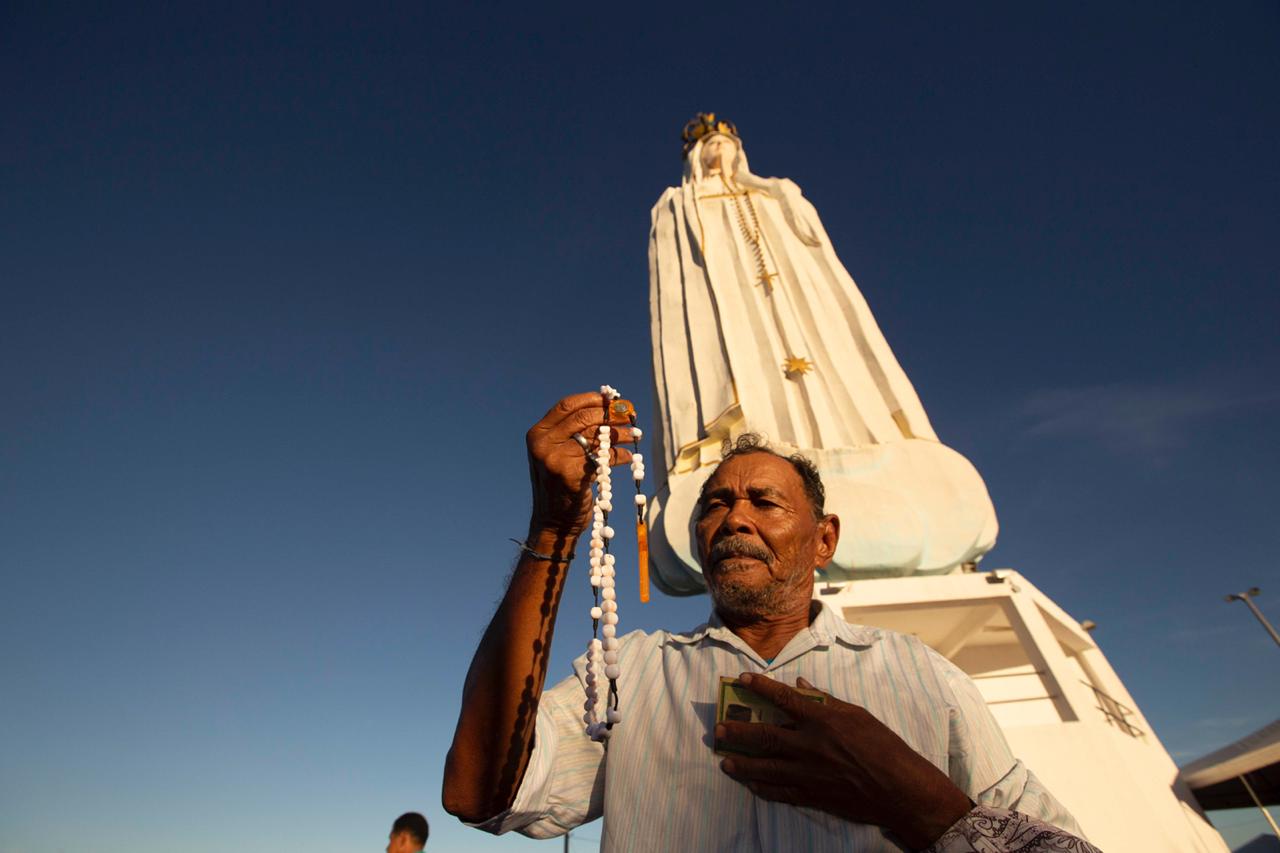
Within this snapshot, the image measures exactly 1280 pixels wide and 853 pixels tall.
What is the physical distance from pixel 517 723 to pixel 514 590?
0.69ft

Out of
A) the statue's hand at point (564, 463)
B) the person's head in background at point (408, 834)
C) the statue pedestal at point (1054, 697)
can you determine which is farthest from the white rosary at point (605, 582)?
the person's head in background at point (408, 834)

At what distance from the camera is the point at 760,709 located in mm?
1131

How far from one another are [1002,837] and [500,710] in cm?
77

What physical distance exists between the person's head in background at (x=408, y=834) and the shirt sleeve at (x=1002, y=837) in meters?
4.50

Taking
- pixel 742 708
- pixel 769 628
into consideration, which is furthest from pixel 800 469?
pixel 742 708

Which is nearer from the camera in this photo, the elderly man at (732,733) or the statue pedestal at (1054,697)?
the elderly man at (732,733)

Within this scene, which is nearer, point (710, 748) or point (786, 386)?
point (710, 748)

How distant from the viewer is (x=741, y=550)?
1.42 metres

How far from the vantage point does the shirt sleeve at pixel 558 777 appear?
3.63ft

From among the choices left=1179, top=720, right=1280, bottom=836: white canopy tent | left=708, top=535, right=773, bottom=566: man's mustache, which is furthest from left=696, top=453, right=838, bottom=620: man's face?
left=1179, top=720, right=1280, bottom=836: white canopy tent

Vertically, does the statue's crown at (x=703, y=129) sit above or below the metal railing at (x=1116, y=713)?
above

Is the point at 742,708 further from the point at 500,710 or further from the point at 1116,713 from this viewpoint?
the point at 1116,713

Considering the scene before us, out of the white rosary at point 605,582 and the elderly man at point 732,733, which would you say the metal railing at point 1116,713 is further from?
the white rosary at point 605,582

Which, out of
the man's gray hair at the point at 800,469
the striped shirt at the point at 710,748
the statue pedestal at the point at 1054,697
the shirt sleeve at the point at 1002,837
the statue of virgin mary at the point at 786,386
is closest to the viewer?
the shirt sleeve at the point at 1002,837
